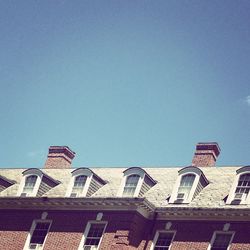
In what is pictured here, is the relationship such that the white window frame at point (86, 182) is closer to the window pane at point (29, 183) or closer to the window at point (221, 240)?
the window pane at point (29, 183)

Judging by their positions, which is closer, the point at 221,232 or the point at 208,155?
the point at 221,232

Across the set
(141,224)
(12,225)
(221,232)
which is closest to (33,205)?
(12,225)

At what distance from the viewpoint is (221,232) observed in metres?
23.4

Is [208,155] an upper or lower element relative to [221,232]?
upper

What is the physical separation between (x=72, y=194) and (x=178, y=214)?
7.14 m

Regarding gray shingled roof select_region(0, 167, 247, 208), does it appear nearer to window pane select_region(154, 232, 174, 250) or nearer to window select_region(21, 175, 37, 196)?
window select_region(21, 175, 37, 196)

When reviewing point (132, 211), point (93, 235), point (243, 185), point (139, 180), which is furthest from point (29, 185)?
point (243, 185)

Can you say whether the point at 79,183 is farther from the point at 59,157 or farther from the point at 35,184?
the point at 59,157

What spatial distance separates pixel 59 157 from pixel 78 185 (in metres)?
9.22

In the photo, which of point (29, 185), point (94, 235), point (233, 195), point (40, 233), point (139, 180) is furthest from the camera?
point (29, 185)

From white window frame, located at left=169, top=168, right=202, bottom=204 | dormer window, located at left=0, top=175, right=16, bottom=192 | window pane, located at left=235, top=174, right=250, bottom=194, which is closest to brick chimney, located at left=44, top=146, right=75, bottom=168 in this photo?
dormer window, located at left=0, top=175, right=16, bottom=192

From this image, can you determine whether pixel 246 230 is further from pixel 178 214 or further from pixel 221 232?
pixel 178 214

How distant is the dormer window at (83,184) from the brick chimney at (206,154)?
23.5ft

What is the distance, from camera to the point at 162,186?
28.0 m
